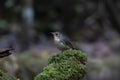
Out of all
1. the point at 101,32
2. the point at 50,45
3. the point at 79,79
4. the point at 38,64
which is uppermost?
the point at 101,32

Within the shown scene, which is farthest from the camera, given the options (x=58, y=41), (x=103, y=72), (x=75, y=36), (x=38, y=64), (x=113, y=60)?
(x=75, y=36)

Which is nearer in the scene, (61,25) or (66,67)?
(66,67)

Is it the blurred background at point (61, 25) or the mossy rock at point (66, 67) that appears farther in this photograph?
the blurred background at point (61, 25)

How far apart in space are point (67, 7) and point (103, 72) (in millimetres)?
5123

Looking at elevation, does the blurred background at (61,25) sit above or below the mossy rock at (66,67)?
above

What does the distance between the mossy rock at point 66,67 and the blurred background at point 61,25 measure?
8.25 meters

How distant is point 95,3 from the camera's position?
16.9 m

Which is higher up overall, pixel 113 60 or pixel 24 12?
pixel 24 12

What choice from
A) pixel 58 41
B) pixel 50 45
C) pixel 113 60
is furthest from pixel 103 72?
pixel 58 41

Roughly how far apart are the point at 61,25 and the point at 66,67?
39.5 ft

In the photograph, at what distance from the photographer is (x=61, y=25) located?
16.8m

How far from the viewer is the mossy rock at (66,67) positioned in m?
4.65

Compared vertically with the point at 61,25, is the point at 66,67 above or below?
below

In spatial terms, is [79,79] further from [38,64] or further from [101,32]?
[101,32]
